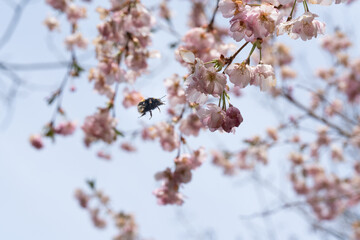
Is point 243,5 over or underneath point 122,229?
underneath

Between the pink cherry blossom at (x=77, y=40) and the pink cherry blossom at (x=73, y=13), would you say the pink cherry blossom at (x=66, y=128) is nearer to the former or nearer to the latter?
the pink cherry blossom at (x=77, y=40)

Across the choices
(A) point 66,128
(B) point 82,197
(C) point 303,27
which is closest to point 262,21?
(C) point 303,27

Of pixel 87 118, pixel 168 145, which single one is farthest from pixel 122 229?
pixel 168 145

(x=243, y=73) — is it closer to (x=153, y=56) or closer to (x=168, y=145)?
(x=168, y=145)

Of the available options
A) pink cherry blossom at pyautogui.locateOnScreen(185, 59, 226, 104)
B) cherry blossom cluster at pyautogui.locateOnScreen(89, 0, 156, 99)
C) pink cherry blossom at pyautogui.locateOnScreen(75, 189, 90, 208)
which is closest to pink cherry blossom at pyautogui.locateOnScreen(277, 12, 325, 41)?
pink cherry blossom at pyautogui.locateOnScreen(185, 59, 226, 104)

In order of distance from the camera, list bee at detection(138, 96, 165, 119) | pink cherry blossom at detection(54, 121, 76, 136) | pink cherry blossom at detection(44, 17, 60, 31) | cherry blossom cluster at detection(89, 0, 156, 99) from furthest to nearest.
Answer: pink cherry blossom at detection(44, 17, 60, 31) → pink cherry blossom at detection(54, 121, 76, 136) → cherry blossom cluster at detection(89, 0, 156, 99) → bee at detection(138, 96, 165, 119)

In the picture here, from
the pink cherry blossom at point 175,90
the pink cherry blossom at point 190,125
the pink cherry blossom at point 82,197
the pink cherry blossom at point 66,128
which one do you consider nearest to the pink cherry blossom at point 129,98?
the pink cherry blossom at point 175,90

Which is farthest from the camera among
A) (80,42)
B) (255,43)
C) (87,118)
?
(80,42)

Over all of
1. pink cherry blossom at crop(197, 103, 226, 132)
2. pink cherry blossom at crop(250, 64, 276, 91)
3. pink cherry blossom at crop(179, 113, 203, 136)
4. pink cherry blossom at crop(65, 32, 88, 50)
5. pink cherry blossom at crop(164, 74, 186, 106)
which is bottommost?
pink cherry blossom at crop(197, 103, 226, 132)

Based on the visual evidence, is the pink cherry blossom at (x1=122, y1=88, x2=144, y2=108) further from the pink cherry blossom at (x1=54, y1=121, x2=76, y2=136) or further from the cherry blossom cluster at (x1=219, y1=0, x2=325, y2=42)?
the cherry blossom cluster at (x1=219, y1=0, x2=325, y2=42)
